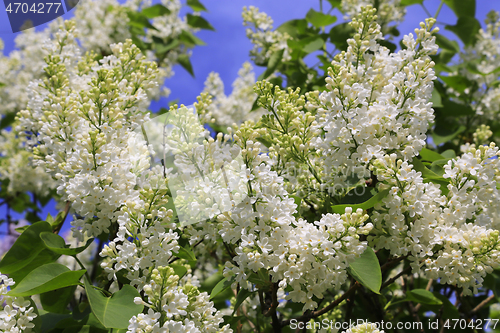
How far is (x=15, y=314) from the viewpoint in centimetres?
179

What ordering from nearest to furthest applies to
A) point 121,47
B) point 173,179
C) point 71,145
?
1. point 173,179
2. point 71,145
3. point 121,47

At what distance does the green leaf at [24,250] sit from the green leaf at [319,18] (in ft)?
9.82

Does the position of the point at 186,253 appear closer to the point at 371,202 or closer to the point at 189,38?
the point at 371,202

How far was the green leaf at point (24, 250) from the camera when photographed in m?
2.09

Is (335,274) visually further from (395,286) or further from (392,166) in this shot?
(395,286)

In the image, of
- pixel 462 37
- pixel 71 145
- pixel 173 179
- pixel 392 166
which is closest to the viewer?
pixel 392 166

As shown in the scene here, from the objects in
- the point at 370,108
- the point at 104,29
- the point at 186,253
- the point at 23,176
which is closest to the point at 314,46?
the point at 370,108

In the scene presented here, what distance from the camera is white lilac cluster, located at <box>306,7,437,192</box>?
74.4 inches

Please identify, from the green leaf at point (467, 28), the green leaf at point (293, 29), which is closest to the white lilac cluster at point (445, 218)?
the green leaf at point (293, 29)

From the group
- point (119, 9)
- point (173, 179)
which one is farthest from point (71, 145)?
point (119, 9)

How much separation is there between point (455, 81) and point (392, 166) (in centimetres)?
256

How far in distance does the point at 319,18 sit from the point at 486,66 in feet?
6.46

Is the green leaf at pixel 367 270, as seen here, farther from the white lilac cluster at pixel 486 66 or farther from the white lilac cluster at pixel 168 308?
the white lilac cluster at pixel 486 66

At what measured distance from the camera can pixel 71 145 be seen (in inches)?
89.0
